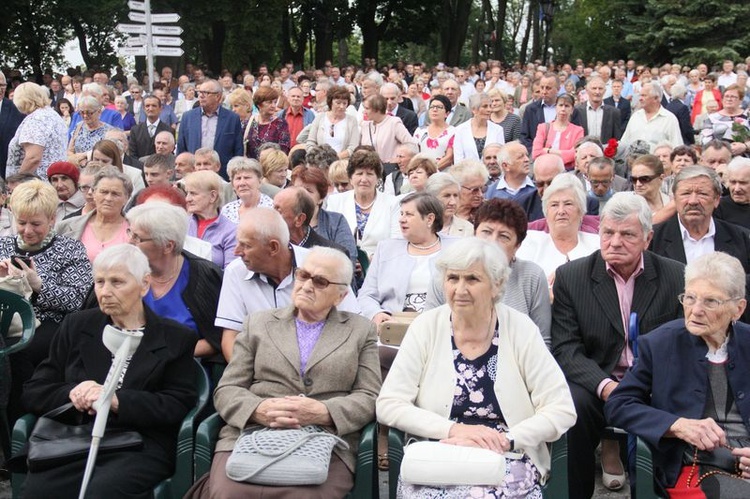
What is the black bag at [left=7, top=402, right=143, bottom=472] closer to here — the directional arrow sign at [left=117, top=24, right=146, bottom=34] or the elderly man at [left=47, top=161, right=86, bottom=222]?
the elderly man at [left=47, top=161, right=86, bottom=222]

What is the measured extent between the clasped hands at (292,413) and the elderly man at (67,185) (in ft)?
13.0

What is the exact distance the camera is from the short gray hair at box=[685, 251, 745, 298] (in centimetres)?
397

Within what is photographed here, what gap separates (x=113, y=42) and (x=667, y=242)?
32.2 meters

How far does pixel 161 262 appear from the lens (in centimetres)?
491

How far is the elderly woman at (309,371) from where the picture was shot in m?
4.05

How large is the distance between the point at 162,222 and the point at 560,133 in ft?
20.3

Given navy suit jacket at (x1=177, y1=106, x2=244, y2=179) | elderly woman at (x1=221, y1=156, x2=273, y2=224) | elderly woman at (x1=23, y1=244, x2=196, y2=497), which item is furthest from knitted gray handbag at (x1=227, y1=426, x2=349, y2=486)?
navy suit jacket at (x1=177, y1=106, x2=244, y2=179)

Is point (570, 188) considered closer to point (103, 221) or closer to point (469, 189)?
point (469, 189)

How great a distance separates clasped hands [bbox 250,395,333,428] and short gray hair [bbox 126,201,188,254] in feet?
4.02

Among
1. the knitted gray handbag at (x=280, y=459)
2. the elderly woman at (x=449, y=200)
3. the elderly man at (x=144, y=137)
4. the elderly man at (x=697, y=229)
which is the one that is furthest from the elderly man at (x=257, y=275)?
the elderly man at (x=144, y=137)

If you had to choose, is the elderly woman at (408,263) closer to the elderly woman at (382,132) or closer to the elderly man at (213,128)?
the elderly woman at (382,132)

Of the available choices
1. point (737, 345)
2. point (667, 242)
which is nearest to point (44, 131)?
point (667, 242)

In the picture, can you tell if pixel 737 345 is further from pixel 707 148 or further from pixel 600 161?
pixel 707 148

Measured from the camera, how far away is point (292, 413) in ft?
13.3
